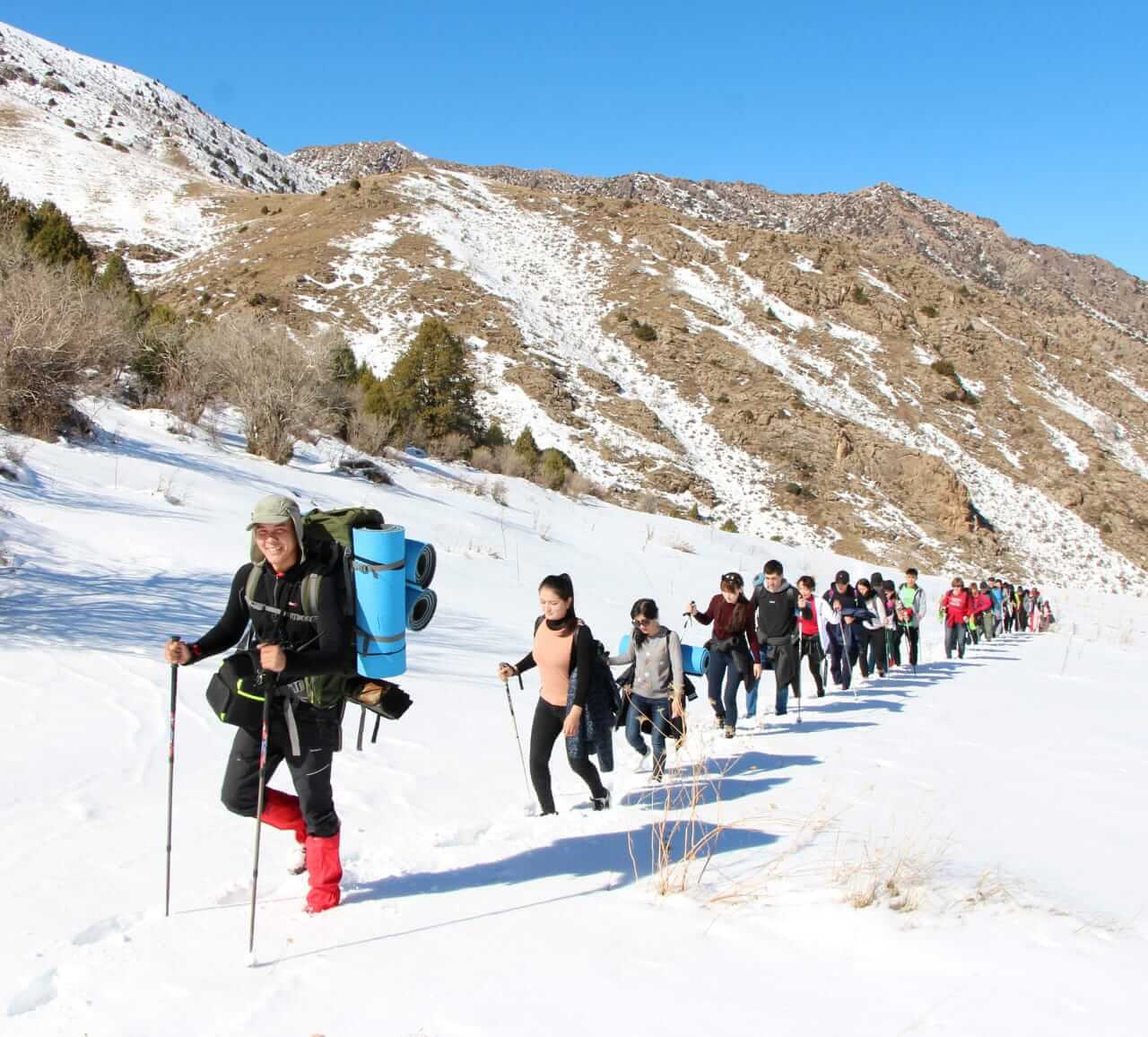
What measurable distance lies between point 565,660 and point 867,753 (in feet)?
12.8

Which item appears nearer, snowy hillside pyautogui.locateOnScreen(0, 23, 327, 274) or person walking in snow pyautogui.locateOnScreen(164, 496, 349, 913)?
person walking in snow pyautogui.locateOnScreen(164, 496, 349, 913)

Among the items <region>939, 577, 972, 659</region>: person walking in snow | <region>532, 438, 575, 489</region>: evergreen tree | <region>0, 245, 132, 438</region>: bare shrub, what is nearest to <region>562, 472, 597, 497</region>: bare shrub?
<region>532, 438, 575, 489</region>: evergreen tree

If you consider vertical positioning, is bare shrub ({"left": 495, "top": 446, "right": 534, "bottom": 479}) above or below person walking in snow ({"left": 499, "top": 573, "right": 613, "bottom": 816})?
above

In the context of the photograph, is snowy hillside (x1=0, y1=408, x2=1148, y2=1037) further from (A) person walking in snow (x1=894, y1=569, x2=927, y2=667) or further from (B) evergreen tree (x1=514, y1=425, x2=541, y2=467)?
(B) evergreen tree (x1=514, y1=425, x2=541, y2=467)

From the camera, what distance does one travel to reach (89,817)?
4.59m

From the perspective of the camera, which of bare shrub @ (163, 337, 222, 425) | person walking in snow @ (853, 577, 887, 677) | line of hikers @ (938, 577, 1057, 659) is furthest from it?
bare shrub @ (163, 337, 222, 425)

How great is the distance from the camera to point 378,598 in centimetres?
364

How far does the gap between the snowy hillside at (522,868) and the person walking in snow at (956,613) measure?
5687mm

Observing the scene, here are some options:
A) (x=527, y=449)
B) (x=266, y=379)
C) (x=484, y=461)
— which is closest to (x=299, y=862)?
(x=266, y=379)

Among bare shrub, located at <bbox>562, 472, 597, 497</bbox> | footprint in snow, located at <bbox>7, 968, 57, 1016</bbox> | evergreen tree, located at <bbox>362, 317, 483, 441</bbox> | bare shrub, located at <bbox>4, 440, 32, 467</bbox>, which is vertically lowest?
footprint in snow, located at <bbox>7, 968, 57, 1016</bbox>

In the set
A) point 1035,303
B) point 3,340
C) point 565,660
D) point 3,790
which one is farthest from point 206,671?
point 1035,303

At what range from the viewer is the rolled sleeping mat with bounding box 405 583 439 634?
3.82 meters

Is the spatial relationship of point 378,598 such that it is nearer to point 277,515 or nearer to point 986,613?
point 277,515

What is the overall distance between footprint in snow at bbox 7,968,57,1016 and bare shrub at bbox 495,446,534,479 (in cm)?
2606
